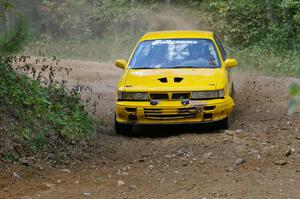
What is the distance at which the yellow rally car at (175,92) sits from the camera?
891 centimetres

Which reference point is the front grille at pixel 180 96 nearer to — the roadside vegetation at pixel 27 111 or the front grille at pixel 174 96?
the front grille at pixel 174 96

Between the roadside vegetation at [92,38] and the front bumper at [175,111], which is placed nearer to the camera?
the roadside vegetation at [92,38]

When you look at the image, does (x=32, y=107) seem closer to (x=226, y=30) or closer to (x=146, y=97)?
(x=146, y=97)

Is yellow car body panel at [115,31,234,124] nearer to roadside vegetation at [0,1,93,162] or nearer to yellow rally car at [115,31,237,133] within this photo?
yellow rally car at [115,31,237,133]

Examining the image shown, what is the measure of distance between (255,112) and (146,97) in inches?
112

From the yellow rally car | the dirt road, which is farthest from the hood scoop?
the dirt road

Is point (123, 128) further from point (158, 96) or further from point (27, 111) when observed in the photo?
point (27, 111)

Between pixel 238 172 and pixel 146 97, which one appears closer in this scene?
pixel 238 172

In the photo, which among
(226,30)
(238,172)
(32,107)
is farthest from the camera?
(226,30)

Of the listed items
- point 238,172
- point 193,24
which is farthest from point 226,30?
point 238,172

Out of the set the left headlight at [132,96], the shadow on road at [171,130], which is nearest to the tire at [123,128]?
the shadow on road at [171,130]

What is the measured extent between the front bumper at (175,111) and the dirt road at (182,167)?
289 mm

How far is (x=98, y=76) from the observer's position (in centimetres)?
1791

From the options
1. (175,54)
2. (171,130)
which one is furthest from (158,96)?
(175,54)
